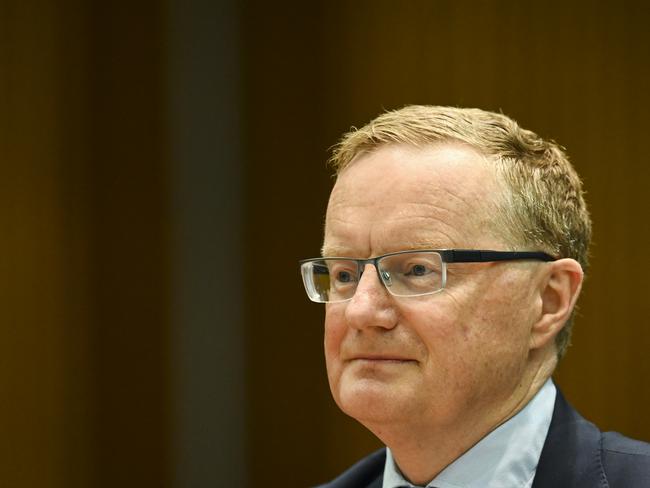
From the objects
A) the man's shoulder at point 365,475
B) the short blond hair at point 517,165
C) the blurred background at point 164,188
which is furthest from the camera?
the blurred background at point 164,188

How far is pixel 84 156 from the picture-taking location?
9.00 feet

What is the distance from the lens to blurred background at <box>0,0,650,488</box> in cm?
266

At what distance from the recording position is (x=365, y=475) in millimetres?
1967

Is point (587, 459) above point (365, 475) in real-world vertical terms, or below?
above

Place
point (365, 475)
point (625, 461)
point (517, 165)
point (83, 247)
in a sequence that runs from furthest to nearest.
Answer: point (83, 247) → point (365, 475) → point (517, 165) → point (625, 461)

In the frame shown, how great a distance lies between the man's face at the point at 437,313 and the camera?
1604 mm

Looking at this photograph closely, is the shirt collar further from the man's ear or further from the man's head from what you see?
the man's ear

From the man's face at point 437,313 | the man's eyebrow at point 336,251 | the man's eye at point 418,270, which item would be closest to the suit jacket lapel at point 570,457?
the man's face at point 437,313

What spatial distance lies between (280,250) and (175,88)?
2.01 ft

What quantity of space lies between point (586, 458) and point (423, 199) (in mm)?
539

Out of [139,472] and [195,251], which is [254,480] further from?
[195,251]

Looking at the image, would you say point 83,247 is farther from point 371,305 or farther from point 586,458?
point 586,458

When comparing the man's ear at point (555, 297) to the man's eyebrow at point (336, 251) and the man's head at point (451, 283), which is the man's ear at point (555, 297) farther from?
the man's eyebrow at point (336, 251)

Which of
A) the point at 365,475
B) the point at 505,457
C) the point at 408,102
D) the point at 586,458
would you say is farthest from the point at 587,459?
the point at 408,102
